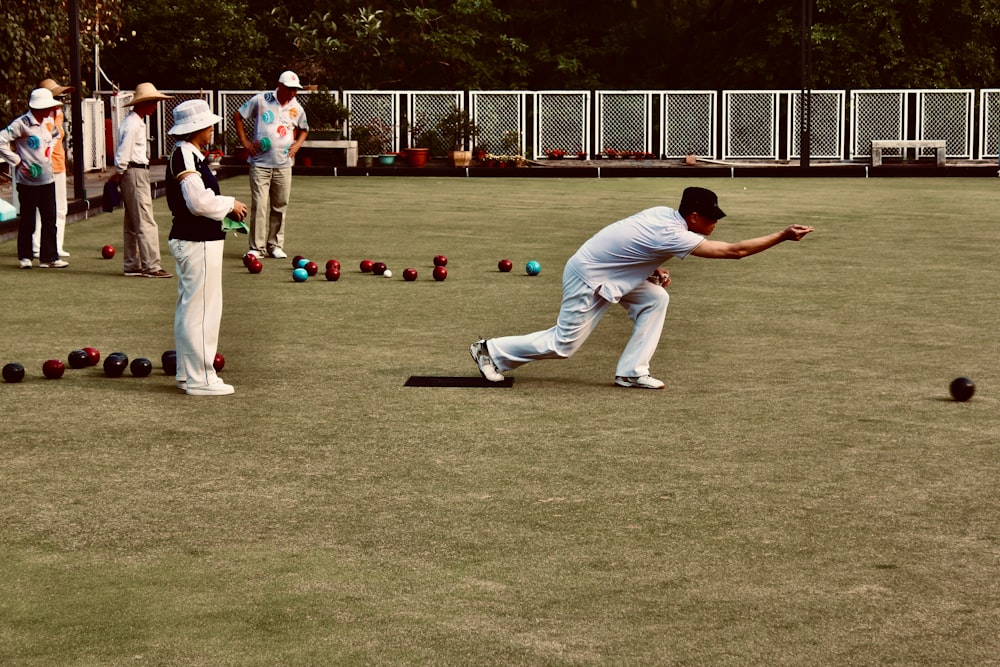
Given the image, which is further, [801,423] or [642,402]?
[642,402]

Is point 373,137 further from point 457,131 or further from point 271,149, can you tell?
point 271,149

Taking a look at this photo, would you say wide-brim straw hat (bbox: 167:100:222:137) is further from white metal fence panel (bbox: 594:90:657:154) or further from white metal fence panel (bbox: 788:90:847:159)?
white metal fence panel (bbox: 788:90:847:159)

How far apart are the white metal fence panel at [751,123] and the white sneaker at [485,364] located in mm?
33226

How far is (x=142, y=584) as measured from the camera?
504 centimetres

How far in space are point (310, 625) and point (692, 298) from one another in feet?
27.0

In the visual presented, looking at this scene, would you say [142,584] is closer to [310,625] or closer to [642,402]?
[310,625]

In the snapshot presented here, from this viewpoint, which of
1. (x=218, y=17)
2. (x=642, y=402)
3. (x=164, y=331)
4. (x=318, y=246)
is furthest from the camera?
(x=218, y=17)

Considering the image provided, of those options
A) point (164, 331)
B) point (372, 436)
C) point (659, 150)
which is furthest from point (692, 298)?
point (659, 150)

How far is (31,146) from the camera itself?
46.4 ft

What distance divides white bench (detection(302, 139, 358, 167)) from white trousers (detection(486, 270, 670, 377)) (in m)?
27.2

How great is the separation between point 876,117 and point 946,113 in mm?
1830

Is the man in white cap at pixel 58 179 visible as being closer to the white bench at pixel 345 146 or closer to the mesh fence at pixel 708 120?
the white bench at pixel 345 146

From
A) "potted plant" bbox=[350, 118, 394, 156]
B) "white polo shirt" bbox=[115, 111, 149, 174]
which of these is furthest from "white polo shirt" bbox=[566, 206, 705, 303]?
"potted plant" bbox=[350, 118, 394, 156]

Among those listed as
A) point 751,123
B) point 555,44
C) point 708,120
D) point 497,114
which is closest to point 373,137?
point 497,114
